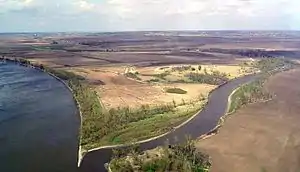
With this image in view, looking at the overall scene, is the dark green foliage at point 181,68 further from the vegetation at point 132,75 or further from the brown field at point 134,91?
the brown field at point 134,91

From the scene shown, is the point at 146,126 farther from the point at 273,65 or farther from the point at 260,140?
the point at 273,65

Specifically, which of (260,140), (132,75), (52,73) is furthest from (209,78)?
(260,140)

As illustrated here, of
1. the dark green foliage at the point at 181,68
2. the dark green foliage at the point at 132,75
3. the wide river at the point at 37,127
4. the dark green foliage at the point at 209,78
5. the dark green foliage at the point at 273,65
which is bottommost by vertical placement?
the wide river at the point at 37,127

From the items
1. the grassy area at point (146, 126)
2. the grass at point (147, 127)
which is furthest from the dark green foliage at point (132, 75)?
the grass at point (147, 127)

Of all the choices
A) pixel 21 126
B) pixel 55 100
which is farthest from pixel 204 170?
pixel 55 100

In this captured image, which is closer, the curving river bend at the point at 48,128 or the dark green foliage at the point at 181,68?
the curving river bend at the point at 48,128

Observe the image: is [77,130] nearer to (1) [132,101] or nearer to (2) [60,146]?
(2) [60,146]
